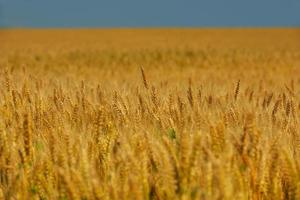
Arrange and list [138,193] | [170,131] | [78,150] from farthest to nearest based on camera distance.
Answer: [170,131] → [78,150] → [138,193]

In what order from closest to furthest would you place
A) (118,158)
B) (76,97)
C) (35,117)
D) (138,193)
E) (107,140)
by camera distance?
(138,193), (118,158), (107,140), (35,117), (76,97)

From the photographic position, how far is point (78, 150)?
166cm

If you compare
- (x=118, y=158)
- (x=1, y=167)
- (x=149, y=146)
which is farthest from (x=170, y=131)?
(x=1, y=167)

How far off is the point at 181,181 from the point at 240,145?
272 millimetres

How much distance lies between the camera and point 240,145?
161 centimetres

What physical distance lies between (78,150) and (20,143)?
0.30m

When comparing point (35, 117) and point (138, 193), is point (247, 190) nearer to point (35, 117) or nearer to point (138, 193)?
point (138, 193)

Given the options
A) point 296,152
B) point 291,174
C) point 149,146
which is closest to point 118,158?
point 149,146

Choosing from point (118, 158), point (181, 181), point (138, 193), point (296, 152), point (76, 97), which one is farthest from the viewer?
point (76, 97)

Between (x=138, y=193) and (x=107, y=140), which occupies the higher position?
(x=107, y=140)

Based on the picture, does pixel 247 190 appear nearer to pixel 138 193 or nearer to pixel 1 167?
pixel 138 193

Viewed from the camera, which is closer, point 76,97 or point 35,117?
point 35,117

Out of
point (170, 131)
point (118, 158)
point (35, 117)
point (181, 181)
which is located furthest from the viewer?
point (35, 117)

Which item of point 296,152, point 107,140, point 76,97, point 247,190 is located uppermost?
point 76,97
